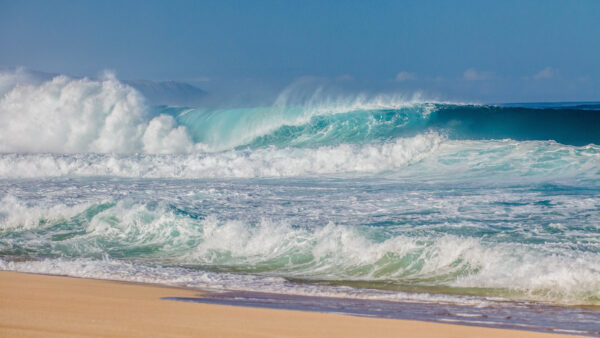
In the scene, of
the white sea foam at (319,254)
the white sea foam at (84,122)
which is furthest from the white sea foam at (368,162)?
the white sea foam at (319,254)

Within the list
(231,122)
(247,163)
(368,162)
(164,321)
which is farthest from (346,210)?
(231,122)

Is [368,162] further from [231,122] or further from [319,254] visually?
[231,122]

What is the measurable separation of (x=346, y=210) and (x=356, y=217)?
0.63 meters

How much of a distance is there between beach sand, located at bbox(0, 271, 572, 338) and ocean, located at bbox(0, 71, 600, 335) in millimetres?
529

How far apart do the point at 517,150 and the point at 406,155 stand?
2.67m

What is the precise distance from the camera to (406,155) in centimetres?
1614

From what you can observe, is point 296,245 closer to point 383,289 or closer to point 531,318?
point 383,289

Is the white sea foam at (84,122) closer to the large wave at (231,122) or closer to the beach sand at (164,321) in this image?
the large wave at (231,122)

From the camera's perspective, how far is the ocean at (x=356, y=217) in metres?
5.65

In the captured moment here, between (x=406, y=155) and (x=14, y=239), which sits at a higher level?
(x=406, y=155)

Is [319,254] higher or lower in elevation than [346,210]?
lower

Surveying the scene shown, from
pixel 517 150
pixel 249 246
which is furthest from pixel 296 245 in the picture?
pixel 517 150

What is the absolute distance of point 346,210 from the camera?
9406mm

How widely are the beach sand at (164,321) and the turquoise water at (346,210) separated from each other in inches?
50.3
